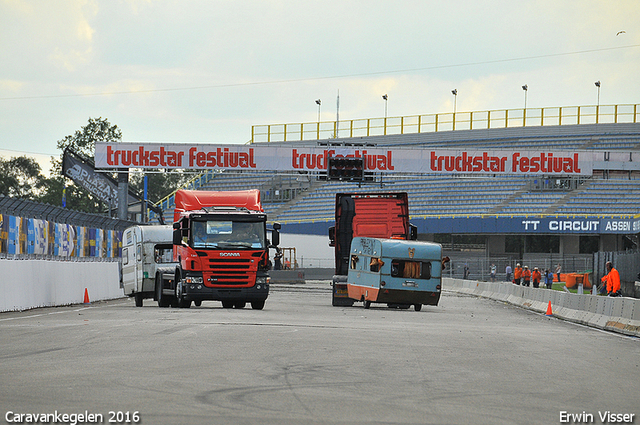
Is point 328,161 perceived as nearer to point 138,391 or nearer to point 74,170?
point 74,170

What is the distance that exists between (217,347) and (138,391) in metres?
4.44

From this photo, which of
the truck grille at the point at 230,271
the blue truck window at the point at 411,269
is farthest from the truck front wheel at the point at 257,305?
the blue truck window at the point at 411,269

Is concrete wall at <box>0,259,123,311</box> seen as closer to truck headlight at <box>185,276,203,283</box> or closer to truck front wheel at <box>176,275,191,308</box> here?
truck front wheel at <box>176,275,191,308</box>

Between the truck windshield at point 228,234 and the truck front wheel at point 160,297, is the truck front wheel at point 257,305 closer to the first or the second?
the truck windshield at point 228,234

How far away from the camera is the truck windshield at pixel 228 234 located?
81.7 feet

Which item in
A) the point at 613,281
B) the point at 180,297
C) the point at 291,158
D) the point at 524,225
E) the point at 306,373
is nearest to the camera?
the point at 306,373

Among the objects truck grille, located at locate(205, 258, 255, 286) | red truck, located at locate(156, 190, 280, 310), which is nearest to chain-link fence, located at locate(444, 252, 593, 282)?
red truck, located at locate(156, 190, 280, 310)

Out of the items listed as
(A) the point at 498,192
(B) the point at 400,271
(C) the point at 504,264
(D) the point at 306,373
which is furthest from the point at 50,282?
(A) the point at 498,192

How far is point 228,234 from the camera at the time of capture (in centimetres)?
2514

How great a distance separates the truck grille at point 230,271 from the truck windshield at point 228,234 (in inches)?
15.5

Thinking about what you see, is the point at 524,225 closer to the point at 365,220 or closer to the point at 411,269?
the point at 365,220

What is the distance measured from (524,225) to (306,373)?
57603 mm

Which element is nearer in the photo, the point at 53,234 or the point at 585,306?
the point at 585,306

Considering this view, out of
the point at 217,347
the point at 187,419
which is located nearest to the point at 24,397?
the point at 187,419
